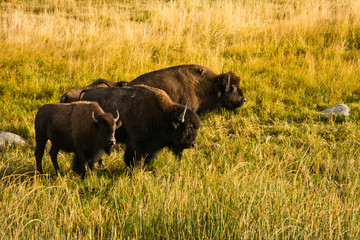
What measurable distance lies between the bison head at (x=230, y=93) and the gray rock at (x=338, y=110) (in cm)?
165

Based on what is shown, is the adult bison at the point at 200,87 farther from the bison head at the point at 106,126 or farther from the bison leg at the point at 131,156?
the bison head at the point at 106,126

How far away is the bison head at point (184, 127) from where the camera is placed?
17.9 ft

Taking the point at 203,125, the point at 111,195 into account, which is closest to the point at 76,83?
the point at 203,125

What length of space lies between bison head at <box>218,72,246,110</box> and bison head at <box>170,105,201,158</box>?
234 cm

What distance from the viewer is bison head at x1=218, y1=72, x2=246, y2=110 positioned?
7.71 m

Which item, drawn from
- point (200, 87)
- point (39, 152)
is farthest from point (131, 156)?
point (200, 87)

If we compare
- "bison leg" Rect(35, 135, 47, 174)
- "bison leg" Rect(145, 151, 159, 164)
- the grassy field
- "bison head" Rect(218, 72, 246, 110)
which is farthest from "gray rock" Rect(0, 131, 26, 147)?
"bison head" Rect(218, 72, 246, 110)

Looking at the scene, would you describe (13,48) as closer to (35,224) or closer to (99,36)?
(99,36)

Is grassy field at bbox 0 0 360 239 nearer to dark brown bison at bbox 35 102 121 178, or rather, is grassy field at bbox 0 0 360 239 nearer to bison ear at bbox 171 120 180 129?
dark brown bison at bbox 35 102 121 178

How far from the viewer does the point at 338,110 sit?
7.79 meters

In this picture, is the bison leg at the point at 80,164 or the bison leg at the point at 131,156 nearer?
the bison leg at the point at 80,164

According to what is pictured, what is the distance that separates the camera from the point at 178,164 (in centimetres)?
551

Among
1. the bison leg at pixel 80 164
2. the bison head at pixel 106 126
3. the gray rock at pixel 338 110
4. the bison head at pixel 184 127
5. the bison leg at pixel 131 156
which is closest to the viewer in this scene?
the bison head at pixel 106 126

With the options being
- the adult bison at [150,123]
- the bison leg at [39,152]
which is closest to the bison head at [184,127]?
the adult bison at [150,123]
